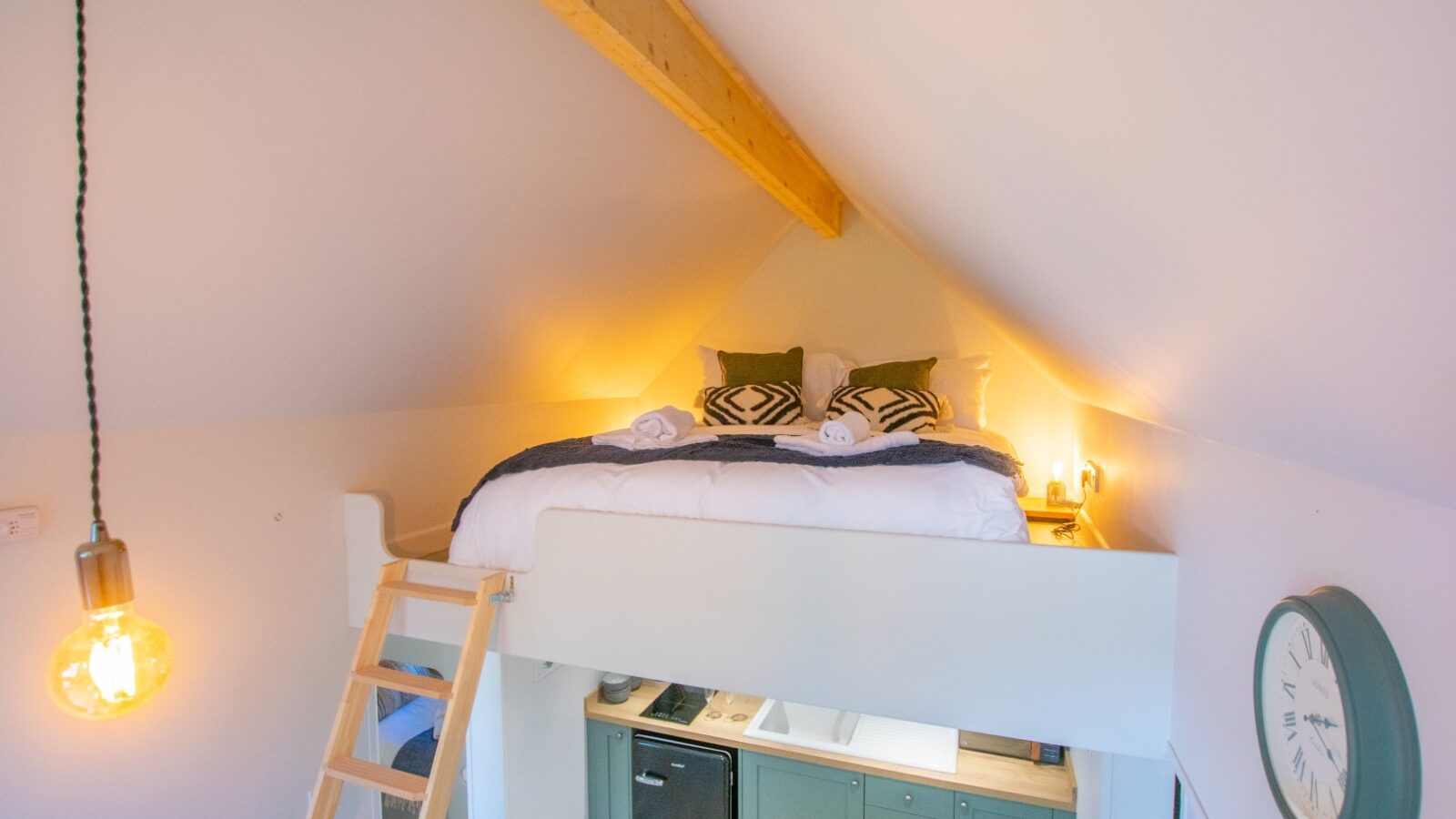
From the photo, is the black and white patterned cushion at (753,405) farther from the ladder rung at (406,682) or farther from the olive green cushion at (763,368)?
the ladder rung at (406,682)

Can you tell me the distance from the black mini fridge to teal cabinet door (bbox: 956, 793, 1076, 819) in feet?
3.20

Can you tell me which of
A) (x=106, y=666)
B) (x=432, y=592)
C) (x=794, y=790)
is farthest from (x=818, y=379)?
(x=106, y=666)

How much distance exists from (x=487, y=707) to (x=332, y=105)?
6.72 ft

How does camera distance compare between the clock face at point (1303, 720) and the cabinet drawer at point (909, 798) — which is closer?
the clock face at point (1303, 720)

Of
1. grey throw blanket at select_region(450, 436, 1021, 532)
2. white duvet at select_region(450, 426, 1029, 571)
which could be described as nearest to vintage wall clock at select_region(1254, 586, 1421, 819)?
white duvet at select_region(450, 426, 1029, 571)

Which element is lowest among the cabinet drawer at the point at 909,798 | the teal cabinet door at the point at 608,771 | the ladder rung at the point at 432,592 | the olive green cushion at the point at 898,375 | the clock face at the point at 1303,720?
the teal cabinet door at the point at 608,771

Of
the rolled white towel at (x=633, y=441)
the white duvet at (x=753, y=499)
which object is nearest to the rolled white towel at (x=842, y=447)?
the white duvet at (x=753, y=499)

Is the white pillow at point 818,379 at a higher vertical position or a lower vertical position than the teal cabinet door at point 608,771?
higher

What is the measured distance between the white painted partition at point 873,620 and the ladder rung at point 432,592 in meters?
0.13

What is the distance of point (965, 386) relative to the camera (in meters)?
3.43

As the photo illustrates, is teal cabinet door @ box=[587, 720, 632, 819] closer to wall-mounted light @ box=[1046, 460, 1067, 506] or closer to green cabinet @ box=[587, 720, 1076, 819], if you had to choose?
green cabinet @ box=[587, 720, 1076, 819]

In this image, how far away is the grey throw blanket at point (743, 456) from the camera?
1854 mm

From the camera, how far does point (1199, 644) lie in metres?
1.30

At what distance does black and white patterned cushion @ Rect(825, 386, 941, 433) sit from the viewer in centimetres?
303
